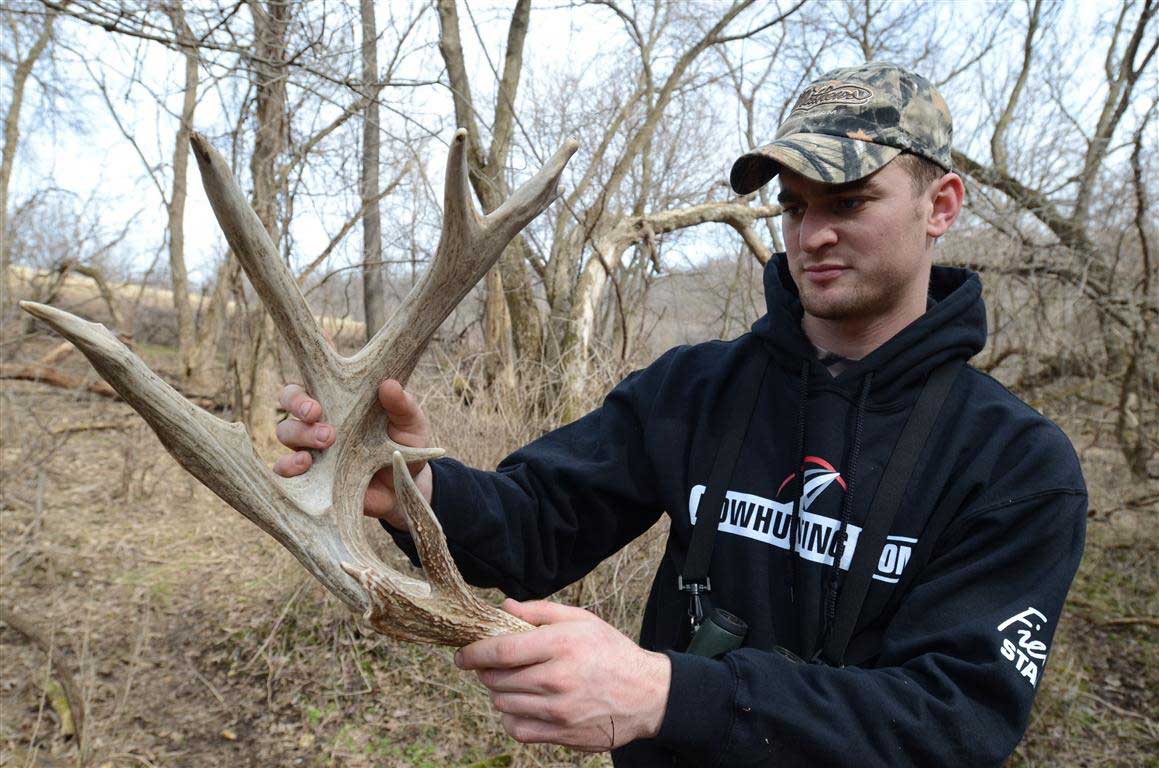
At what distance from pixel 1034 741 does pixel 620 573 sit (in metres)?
2.64

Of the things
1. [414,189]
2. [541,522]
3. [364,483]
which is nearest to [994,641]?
[541,522]

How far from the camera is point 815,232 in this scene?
1650 millimetres

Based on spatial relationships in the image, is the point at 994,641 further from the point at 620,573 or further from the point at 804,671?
the point at 620,573

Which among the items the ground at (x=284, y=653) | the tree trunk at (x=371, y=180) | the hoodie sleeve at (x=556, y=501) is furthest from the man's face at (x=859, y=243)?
the tree trunk at (x=371, y=180)

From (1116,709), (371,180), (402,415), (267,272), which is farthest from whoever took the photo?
(371,180)

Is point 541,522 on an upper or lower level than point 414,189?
lower

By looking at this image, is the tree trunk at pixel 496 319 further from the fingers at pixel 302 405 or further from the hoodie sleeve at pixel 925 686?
the hoodie sleeve at pixel 925 686

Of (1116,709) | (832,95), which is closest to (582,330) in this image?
(832,95)

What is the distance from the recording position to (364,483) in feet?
5.24

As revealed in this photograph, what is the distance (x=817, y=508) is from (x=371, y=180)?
23.2 feet

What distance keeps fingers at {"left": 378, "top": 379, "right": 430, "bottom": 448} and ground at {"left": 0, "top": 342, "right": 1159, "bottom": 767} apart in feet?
9.22

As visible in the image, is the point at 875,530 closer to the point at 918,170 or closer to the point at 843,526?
the point at 843,526

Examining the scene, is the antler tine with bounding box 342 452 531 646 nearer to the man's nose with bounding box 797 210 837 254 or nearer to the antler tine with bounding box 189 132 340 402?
the antler tine with bounding box 189 132 340 402

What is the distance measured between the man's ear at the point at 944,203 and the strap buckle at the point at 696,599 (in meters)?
0.95
